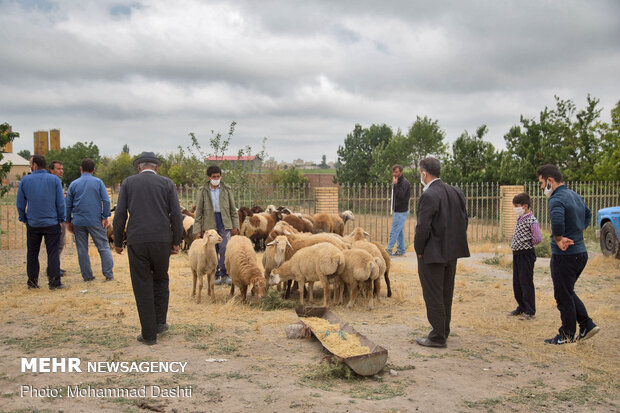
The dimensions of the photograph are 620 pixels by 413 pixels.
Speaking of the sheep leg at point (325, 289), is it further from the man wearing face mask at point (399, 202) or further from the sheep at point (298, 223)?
the man wearing face mask at point (399, 202)

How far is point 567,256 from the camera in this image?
250 inches

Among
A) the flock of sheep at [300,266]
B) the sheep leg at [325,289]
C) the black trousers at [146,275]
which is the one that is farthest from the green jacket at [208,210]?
the black trousers at [146,275]

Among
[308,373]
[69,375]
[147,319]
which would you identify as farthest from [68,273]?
[308,373]

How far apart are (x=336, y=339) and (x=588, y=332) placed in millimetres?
3155

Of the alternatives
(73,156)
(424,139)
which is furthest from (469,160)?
(73,156)

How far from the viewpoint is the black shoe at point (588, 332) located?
21.0 feet

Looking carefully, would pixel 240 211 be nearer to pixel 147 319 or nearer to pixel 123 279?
pixel 123 279

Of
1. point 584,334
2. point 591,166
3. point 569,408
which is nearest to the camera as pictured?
point 569,408

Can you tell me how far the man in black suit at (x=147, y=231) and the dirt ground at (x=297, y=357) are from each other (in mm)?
484

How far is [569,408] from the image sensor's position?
461cm

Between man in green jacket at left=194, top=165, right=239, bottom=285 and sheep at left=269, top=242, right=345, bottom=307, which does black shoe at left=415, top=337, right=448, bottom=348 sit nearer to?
sheep at left=269, top=242, right=345, bottom=307

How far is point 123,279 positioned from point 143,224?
4933mm

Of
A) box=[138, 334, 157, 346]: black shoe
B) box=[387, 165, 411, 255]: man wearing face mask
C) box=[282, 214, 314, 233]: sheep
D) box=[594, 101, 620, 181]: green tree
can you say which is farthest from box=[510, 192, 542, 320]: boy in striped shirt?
box=[594, 101, 620, 181]: green tree

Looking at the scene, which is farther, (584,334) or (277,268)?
(277,268)
